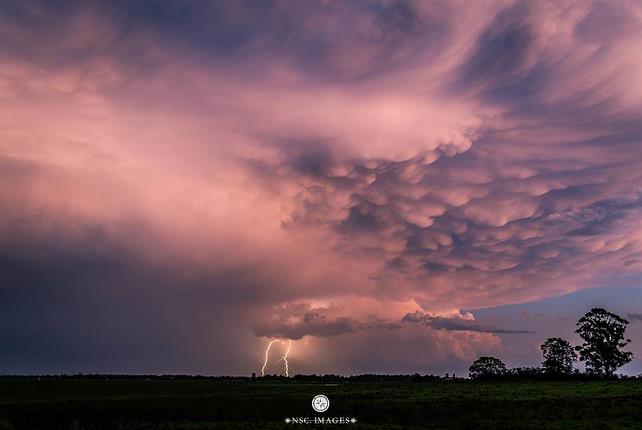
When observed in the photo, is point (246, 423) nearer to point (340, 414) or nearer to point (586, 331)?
point (340, 414)

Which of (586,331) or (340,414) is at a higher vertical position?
(586,331)

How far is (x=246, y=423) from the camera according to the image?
2082 inches

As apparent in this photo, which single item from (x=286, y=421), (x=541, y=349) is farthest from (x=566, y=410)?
(x=541, y=349)

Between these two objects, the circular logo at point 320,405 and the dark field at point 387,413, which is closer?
the dark field at point 387,413

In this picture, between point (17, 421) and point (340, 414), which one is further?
point (340, 414)

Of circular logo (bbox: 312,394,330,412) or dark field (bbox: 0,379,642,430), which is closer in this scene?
dark field (bbox: 0,379,642,430)

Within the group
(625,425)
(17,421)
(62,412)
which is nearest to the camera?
(625,425)

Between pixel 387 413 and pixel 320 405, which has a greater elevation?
pixel 320 405

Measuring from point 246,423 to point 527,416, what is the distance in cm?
2952

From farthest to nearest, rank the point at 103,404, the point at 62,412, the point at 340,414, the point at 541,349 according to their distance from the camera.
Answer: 1. the point at 541,349
2. the point at 103,404
3. the point at 62,412
4. the point at 340,414

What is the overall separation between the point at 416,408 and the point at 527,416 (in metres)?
13.1

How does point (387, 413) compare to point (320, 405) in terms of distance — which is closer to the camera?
point (387, 413)

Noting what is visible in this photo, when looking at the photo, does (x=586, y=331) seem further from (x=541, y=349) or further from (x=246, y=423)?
(x=246, y=423)

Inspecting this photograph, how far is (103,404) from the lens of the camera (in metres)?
78.4
